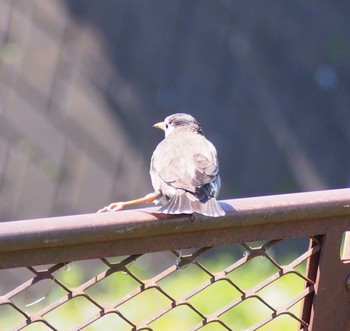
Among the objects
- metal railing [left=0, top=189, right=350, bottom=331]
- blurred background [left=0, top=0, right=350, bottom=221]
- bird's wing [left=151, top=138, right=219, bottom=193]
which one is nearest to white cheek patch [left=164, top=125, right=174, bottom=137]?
bird's wing [left=151, top=138, right=219, bottom=193]

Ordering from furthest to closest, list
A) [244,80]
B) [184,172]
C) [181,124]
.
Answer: [244,80] < [181,124] < [184,172]

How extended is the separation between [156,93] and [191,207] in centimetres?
350

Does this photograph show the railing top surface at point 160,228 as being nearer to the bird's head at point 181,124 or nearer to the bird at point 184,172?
the bird at point 184,172

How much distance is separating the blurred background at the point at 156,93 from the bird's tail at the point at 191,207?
3027mm

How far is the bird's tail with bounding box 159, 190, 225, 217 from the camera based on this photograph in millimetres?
2381

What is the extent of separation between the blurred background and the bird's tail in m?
3.03

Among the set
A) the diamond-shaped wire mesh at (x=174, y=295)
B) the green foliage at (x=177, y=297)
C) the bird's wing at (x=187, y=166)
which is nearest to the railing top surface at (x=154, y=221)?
the bird's wing at (x=187, y=166)

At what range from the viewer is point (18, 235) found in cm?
204

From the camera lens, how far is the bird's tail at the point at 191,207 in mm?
2381

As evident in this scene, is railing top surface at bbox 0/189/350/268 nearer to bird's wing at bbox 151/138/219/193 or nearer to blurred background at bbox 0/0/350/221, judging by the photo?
bird's wing at bbox 151/138/219/193

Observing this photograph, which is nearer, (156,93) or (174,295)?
(174,295)

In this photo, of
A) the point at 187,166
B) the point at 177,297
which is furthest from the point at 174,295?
the point at 187,166

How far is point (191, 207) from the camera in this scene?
254 cm

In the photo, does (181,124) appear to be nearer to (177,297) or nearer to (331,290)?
(177,297)
